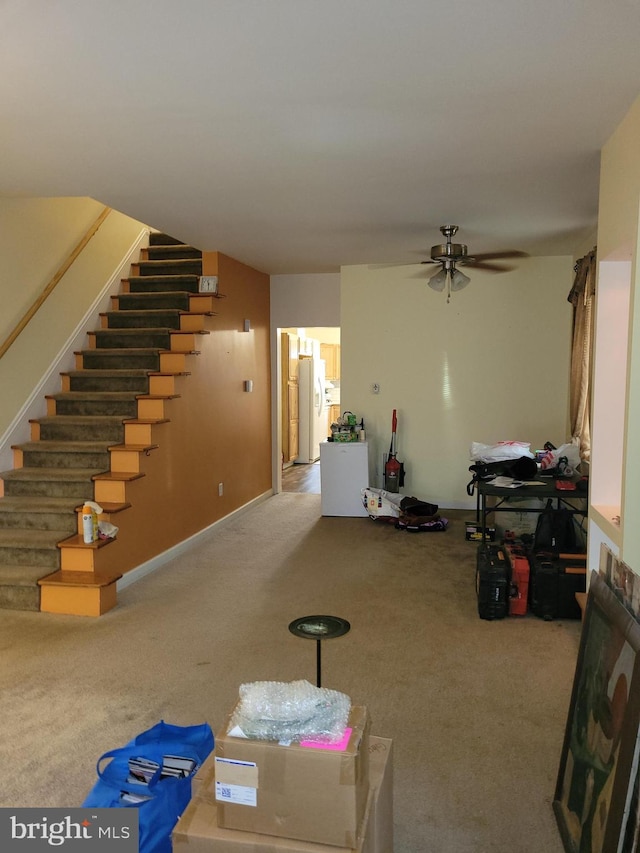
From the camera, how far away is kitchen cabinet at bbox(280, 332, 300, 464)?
30.5ft

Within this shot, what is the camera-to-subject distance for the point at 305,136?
3.01m

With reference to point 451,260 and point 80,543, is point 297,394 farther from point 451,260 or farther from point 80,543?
point 80,543

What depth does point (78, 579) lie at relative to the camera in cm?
385

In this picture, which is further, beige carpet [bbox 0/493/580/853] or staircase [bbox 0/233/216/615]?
staircase [bbox 0/233/216/615]

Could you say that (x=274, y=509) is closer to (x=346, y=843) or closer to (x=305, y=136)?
(x=305, y=136)

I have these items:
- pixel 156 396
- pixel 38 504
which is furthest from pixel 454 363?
pixel 38 504

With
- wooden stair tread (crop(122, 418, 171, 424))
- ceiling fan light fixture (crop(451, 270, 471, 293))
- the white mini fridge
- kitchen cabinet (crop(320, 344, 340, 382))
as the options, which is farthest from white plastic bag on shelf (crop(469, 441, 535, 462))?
kitchen cabinet (crop(320, 344, 340, 382))

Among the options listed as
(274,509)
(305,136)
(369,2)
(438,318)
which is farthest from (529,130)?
(274,509)

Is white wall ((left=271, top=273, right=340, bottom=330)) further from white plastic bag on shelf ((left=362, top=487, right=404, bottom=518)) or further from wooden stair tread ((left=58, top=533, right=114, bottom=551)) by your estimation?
wooden stair tread ((left=58, top=533, right=114, bottom=551))

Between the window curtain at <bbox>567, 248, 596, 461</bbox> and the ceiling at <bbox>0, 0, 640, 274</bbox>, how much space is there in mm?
473

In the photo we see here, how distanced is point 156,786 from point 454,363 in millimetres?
5326

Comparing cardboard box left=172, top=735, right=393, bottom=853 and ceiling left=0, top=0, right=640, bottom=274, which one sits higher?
ceiling left=0, top=0, right=640, bottom=274

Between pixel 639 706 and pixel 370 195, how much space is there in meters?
3.28

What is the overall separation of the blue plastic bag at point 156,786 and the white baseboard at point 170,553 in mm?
2303
